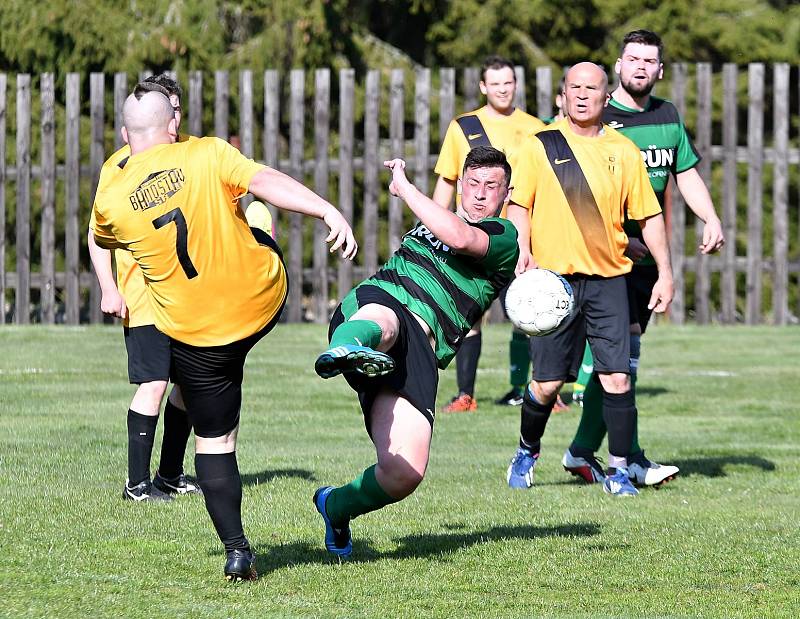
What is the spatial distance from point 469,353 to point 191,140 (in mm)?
6004

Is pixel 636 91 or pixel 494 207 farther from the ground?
pixel 636 91

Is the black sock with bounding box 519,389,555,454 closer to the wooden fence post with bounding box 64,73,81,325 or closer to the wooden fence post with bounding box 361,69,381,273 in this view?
the wooden fence post with bounding box 361,69,381,273

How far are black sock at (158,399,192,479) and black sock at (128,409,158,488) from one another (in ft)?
0.27

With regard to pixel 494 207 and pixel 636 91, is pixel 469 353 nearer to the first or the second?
pixel 636 91

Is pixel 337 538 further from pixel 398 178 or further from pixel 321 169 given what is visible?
pixel 321 169

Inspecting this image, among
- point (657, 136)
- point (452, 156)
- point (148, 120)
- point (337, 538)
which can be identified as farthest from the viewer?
point (452, 156)

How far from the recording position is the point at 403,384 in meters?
5.81

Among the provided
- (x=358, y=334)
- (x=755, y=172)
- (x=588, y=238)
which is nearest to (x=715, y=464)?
(x=588, y=238)

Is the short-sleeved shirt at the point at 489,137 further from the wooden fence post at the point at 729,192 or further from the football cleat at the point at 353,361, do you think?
the wooden fence post at the point at 729,192

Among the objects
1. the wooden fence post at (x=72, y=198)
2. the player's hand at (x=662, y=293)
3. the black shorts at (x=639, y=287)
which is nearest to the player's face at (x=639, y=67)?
the black shorts at (x=639, y=287)

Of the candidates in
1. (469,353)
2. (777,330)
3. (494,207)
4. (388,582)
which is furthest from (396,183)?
(777,330)

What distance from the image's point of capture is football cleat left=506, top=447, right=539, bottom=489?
792 cm

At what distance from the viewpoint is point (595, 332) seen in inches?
306

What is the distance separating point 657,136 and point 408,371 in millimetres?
3076
